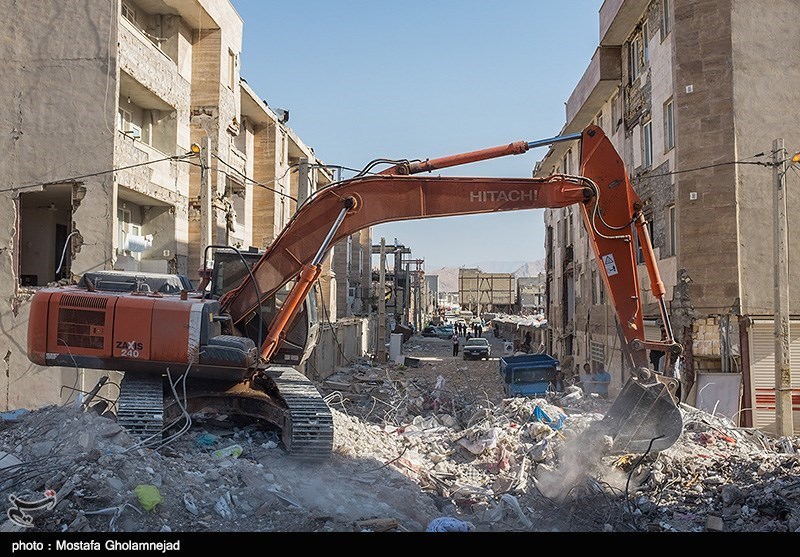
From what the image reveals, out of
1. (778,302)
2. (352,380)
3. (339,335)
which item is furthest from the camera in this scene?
(339,335)

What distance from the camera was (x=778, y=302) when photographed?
44.9 ft

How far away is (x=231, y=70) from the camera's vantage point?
930 inches

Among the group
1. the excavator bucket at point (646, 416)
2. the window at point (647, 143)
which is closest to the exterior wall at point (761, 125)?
the window at point (647, 143)

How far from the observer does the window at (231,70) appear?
2342 cm

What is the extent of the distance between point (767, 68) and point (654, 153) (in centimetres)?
331

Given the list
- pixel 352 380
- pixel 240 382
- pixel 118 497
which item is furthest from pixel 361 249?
pixel 118 497

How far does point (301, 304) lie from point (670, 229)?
1126 centimetres

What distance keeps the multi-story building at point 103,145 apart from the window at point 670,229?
342 inches

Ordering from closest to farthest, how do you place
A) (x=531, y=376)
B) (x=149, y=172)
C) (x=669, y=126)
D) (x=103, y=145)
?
1. (x=103, y=145)
2. (x=669, y=126)
3. (x=149, y=172)
4. (x=531, y=376)

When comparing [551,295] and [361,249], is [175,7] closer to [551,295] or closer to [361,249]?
[551,295]

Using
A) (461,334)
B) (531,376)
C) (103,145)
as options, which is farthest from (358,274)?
(103,145)

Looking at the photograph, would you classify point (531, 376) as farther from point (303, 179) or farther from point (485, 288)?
point (485, 288)

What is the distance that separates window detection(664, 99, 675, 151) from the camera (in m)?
17.1

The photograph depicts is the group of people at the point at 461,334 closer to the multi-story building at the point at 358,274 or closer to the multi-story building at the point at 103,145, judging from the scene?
the multi-story building at the point at 358,274
